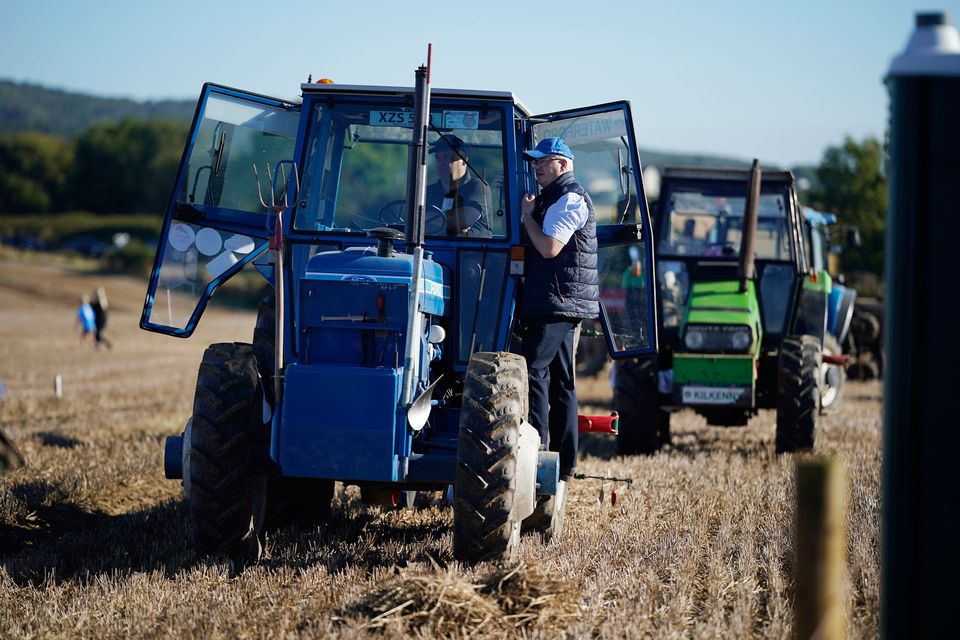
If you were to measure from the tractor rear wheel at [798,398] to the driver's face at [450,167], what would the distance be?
4377mm

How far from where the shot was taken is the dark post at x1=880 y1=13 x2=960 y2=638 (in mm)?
3082

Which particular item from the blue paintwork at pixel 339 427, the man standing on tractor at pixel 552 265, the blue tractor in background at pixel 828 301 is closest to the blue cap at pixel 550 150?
the man standing on tractor at pixel 552 265

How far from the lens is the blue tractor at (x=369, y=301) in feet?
17.6

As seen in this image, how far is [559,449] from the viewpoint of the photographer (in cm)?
679

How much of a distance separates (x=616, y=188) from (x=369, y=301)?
6.78 ft

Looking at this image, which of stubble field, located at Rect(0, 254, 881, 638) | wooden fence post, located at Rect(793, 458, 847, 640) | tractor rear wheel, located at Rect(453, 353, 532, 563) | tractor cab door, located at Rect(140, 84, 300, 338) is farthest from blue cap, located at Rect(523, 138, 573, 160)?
wooden fence post, located at Rect(793, 458, 847, 640)

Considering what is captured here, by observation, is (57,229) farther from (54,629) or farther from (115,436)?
(54,629)

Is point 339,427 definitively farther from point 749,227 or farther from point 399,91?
point 749,227

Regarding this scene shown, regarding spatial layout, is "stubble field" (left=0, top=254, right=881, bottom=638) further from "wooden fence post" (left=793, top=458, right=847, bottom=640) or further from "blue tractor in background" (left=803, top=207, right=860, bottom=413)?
"wooden fence post" (left=793, top=458, right=847, bottom=640)

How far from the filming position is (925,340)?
10.2ft

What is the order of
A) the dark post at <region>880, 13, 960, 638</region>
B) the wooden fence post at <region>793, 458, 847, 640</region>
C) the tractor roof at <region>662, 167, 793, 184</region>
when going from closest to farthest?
the wooden fence post at <region>793, 458, 847, 640</region> → the dark post at <region>880, 13, 960, 638</region> → the tractor roof at <region>662, 167, 793, 184</region>

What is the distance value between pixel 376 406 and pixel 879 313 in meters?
16.5

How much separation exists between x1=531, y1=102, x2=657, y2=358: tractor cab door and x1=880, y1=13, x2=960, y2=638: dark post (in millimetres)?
3515

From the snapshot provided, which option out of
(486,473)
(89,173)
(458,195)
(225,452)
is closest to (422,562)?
(486,473)
